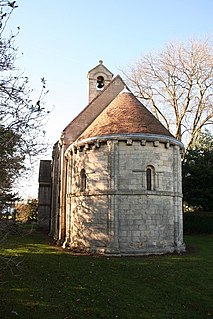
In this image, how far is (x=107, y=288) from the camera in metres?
9.91

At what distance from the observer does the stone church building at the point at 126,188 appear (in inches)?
597

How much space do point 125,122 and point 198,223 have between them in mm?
13383

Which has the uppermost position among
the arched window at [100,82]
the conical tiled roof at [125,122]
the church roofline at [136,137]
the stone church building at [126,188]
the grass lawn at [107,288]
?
the arched window at [100,82]

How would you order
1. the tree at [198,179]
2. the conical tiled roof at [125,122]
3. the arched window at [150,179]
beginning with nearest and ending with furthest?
the arched window at [150,179] → the conical tiled roof at [125,122] → the tree at [198,179]

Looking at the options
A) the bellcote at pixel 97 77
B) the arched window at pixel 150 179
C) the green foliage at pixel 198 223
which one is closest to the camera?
the arched window at pixel 150 179

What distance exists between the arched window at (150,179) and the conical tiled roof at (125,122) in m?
1.70

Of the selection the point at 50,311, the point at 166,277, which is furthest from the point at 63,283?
the point at 166,277

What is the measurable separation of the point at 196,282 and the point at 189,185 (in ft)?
59.2

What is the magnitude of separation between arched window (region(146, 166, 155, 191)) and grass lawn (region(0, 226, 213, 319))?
3.14 metres

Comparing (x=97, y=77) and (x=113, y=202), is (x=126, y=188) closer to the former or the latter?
(x=113, y=202)

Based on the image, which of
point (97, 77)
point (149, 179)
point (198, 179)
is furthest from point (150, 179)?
point (198, 179)

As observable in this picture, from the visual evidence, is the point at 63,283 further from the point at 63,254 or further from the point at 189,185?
the point at 189,185

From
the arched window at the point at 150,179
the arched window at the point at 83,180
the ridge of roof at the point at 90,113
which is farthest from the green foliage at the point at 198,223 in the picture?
the arched window at the point at 83,180

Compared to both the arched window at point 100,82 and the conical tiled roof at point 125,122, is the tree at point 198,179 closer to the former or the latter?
the arched window at point 100,82
